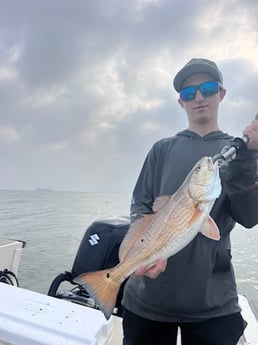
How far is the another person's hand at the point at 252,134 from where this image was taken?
156 cm

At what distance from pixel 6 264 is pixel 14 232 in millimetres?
10699

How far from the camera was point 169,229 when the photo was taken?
1.54 m

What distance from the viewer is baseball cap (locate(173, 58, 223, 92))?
6.43 ft

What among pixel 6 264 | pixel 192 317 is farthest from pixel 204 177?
pixel 6 264

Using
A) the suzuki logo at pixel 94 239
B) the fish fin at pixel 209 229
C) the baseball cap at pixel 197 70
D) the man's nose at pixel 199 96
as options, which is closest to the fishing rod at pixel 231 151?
the fish fin at pixel 209 229

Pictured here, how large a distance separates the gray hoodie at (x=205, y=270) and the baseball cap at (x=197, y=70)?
1.35 feet

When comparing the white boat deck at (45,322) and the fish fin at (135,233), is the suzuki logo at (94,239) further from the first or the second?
the fish fin at (135,233)

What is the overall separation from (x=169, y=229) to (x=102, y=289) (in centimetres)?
42

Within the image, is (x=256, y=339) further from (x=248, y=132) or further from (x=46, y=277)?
(x=46, y=277)

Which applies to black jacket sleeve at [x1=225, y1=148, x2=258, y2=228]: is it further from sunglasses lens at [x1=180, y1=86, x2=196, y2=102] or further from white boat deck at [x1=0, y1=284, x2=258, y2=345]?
white boat deck at [x1=0, y1=284, x2=258, y2=345]

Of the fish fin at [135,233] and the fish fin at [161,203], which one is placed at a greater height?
the fish fin at [161,203]

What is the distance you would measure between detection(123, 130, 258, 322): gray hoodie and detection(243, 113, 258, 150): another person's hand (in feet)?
0.13

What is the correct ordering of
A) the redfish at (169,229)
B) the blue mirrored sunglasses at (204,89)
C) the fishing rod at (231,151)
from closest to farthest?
the redfish at (169,229)
the fishing rod at (231,151)
the blue mirrored sunglasses at (204,89)

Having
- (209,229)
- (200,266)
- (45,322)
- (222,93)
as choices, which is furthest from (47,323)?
(222,93)
